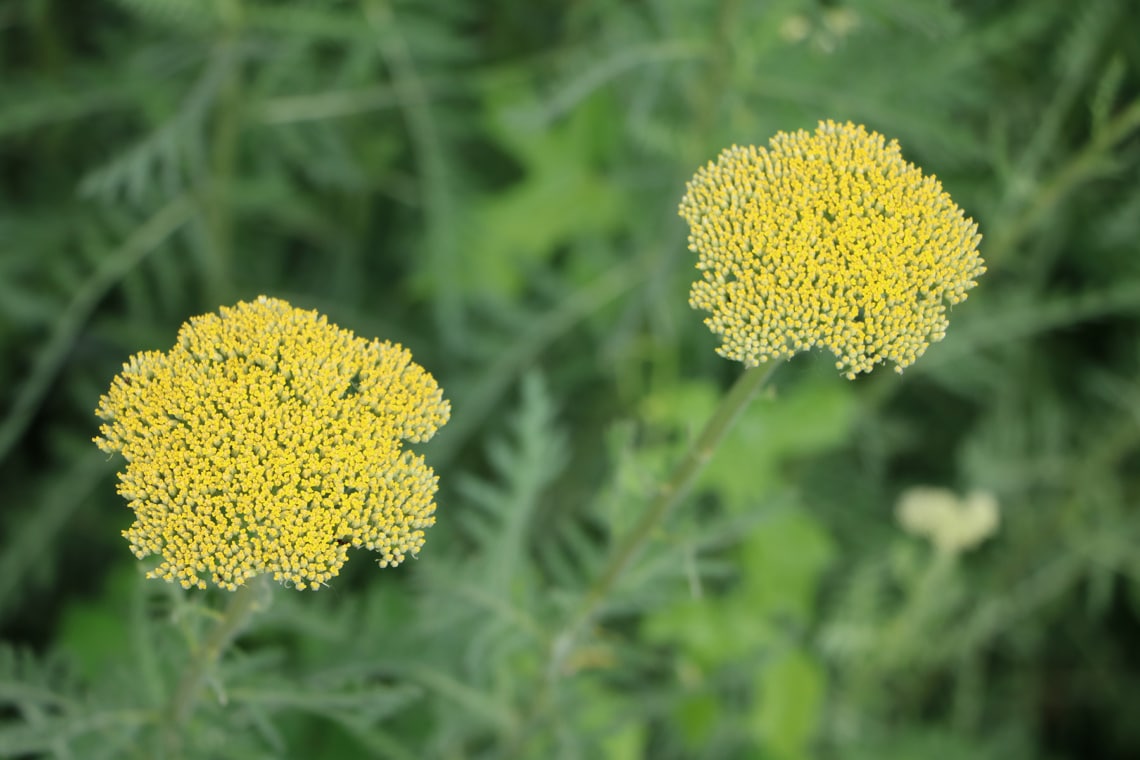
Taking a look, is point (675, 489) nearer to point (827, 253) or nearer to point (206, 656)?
point (827, 253)

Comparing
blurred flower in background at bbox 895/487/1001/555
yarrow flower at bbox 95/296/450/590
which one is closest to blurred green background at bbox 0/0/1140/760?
blurred flower in background at bbox 895/487/1001/555

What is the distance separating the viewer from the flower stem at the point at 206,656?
1.59m

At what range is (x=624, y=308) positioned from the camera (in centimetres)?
361

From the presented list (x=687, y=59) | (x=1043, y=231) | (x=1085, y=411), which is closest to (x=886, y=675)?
(x=1085, y=411)

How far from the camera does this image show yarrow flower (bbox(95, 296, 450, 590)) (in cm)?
141

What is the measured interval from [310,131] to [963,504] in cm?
224

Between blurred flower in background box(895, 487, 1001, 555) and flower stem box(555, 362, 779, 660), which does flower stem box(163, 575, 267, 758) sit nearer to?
flower stem box(555, 362, 779, 660)

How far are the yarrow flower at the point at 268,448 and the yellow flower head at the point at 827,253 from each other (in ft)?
1.41

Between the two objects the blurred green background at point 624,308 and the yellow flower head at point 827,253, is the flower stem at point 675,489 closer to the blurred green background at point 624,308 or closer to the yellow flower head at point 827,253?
the yellow flower head at point 827,253

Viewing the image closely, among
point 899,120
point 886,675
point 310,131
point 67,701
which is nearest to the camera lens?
point 67,701

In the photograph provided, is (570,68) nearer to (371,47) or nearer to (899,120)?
(371,47)

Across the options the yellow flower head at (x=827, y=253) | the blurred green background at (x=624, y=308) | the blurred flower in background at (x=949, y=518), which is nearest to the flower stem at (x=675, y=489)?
the yellow flower head at (x=827, y=253)

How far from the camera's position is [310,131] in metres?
3.53

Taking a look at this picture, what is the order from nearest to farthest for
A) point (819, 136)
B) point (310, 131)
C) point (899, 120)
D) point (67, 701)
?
point (819, 136), point (67, 701), point (899, 120), point (310, 131)
